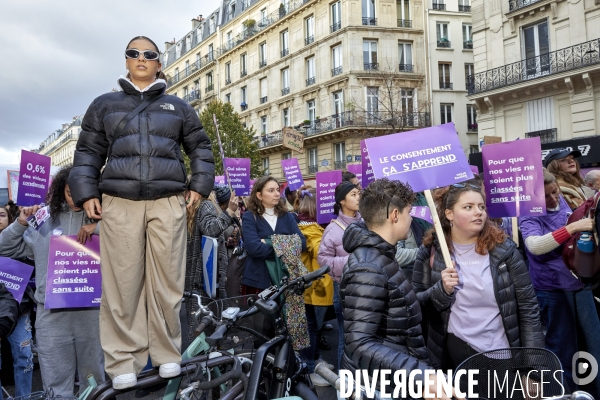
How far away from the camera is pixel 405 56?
108 feet

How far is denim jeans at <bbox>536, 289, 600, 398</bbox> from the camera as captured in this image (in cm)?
395

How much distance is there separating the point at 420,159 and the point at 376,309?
149cm

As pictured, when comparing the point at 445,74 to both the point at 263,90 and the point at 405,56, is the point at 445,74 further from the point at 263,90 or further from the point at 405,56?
the point at 263,90

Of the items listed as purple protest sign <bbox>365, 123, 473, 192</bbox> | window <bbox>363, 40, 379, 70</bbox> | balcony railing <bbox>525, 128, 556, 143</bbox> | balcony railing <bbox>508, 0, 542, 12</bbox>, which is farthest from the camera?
window <bbox>363, 40, 379, 70</bbox>

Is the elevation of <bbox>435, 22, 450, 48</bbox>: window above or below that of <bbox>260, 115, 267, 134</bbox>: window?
above

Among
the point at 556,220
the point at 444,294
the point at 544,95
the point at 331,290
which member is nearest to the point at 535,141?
the point at 556,220

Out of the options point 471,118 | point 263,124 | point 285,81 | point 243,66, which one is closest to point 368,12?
point 285,81

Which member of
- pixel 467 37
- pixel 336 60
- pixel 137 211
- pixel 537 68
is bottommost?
pixel 137 211

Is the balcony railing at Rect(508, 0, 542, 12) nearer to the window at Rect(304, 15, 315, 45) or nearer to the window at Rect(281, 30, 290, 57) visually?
the window at Rect(304, 15, 315, 45)

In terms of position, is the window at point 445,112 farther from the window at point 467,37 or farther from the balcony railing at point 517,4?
the balcony railing at point 517,4

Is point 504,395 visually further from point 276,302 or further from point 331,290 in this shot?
point 331,290

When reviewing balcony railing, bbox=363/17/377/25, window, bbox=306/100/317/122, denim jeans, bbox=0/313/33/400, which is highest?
balcony railing, bbox=363/17/377/25

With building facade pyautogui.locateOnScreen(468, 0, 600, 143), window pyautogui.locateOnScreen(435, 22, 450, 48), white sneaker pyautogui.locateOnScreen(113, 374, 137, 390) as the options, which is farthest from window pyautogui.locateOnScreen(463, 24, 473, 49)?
white sneaker pyautogui.locateOnScreen(113, 374, 137, 390)

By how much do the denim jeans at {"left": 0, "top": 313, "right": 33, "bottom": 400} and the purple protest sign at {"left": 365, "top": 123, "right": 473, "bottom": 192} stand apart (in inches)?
130
